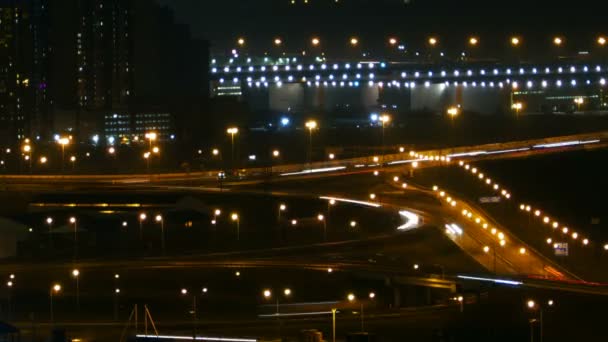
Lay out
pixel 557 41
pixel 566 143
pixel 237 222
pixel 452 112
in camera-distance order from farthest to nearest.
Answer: pixel 557 41, pixel 452 112, pixel 566 143, pixel 237 222

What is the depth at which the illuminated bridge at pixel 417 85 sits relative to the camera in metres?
36.0

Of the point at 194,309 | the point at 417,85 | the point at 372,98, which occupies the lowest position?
the point at 194,309

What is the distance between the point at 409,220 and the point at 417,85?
2176 centimetres

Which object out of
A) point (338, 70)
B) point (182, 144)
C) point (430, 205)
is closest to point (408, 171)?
point (430, 205)

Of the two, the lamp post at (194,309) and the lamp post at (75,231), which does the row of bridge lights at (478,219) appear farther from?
the lamp post at (75,231)

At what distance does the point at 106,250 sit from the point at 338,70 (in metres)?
23.5

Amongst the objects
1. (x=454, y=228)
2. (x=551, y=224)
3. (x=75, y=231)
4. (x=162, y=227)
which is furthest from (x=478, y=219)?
(x=75, y=231)

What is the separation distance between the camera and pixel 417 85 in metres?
38.8

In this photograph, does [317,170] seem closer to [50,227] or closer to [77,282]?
[50,227]

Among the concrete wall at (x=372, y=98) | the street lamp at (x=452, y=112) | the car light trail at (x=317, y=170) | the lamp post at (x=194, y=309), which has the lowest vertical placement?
the lamp post at (x=194, y=309)

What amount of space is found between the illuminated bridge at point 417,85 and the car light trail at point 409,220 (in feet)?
57.8

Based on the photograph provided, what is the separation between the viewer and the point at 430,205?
18.8m

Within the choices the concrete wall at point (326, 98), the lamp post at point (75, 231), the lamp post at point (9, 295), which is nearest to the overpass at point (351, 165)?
the lamp post at point (75, 231)

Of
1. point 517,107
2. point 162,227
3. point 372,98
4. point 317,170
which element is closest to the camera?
point 162,227
